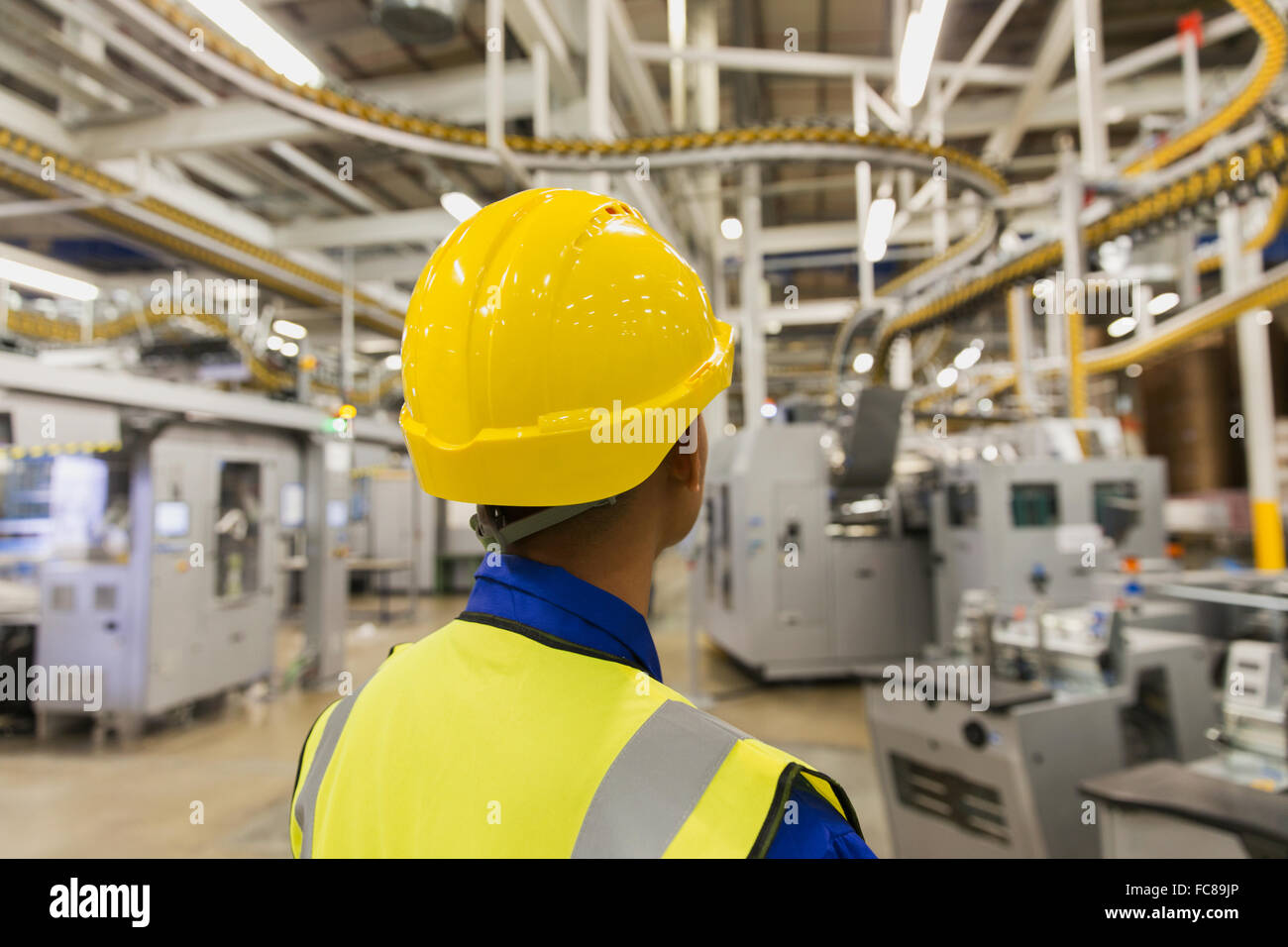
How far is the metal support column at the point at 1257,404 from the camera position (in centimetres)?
742

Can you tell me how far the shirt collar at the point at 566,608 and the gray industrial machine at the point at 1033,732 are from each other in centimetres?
207

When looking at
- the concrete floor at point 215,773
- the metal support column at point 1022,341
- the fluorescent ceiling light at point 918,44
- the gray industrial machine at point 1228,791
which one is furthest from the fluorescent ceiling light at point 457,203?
the metal support column at point 1022,341

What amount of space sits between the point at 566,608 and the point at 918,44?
418 cm

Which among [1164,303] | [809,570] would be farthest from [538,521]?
[1164,303]

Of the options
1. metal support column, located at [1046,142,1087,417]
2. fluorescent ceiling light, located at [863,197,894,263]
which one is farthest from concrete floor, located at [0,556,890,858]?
fluorescent ceiling light, located at [863,197,894,263]

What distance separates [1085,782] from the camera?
1.97 m

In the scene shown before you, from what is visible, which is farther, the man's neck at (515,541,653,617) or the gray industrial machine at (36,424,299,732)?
the gray industrial machine at (36,424,299,732)

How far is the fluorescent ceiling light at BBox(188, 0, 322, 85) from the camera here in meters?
2.45

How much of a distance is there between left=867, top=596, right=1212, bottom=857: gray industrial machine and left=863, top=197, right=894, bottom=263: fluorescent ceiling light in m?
3.62

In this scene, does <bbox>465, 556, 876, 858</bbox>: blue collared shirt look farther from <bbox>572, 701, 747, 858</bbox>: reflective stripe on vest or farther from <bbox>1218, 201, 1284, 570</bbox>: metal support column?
<bbox>1218, 201, 1284, 570</bbox>: metal support column

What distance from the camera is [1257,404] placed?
764 cm

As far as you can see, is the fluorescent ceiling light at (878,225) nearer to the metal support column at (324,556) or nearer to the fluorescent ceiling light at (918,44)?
the fluorescent ceiling light at (918,44)

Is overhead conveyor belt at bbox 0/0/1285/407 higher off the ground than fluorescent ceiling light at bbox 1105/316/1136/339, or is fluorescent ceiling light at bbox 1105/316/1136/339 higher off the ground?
fluorescent ceiling light at bbox 1105/316/1136/339
